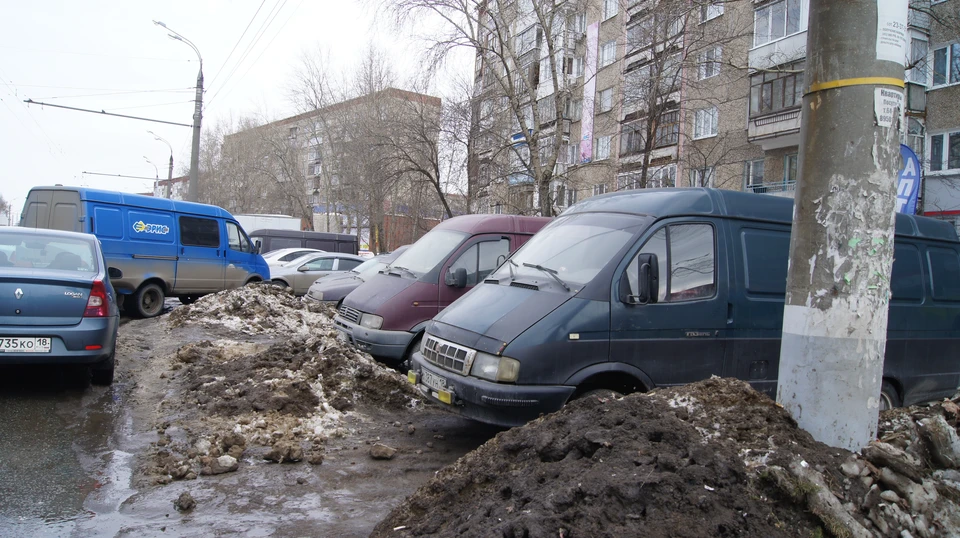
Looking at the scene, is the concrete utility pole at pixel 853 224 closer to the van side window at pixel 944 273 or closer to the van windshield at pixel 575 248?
the van windshield at pixel 575 248

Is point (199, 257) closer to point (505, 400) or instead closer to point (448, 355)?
point (448, 355)

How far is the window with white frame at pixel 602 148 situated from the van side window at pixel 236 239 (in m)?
23.7

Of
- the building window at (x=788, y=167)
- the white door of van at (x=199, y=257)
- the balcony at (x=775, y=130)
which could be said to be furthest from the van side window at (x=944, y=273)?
the building window at (x=788, y=167)

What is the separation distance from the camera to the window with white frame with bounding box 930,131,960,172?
21.8 metres

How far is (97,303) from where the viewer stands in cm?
648

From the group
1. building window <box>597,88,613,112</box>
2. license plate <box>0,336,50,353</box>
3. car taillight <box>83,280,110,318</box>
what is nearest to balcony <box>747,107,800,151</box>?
building window <box>597,88,613,112</box>

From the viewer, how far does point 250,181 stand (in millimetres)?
62781

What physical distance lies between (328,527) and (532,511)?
1558 mm

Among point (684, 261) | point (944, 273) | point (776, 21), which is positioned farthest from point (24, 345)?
point (776, 21)

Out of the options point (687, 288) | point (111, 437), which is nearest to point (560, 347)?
point (687, 288)

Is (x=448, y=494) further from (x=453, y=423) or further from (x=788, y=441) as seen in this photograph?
(x=453, y=423)

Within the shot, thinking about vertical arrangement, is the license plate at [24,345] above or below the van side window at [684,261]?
below

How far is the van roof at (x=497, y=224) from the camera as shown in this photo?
845 cm

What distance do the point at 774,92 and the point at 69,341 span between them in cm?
2535
